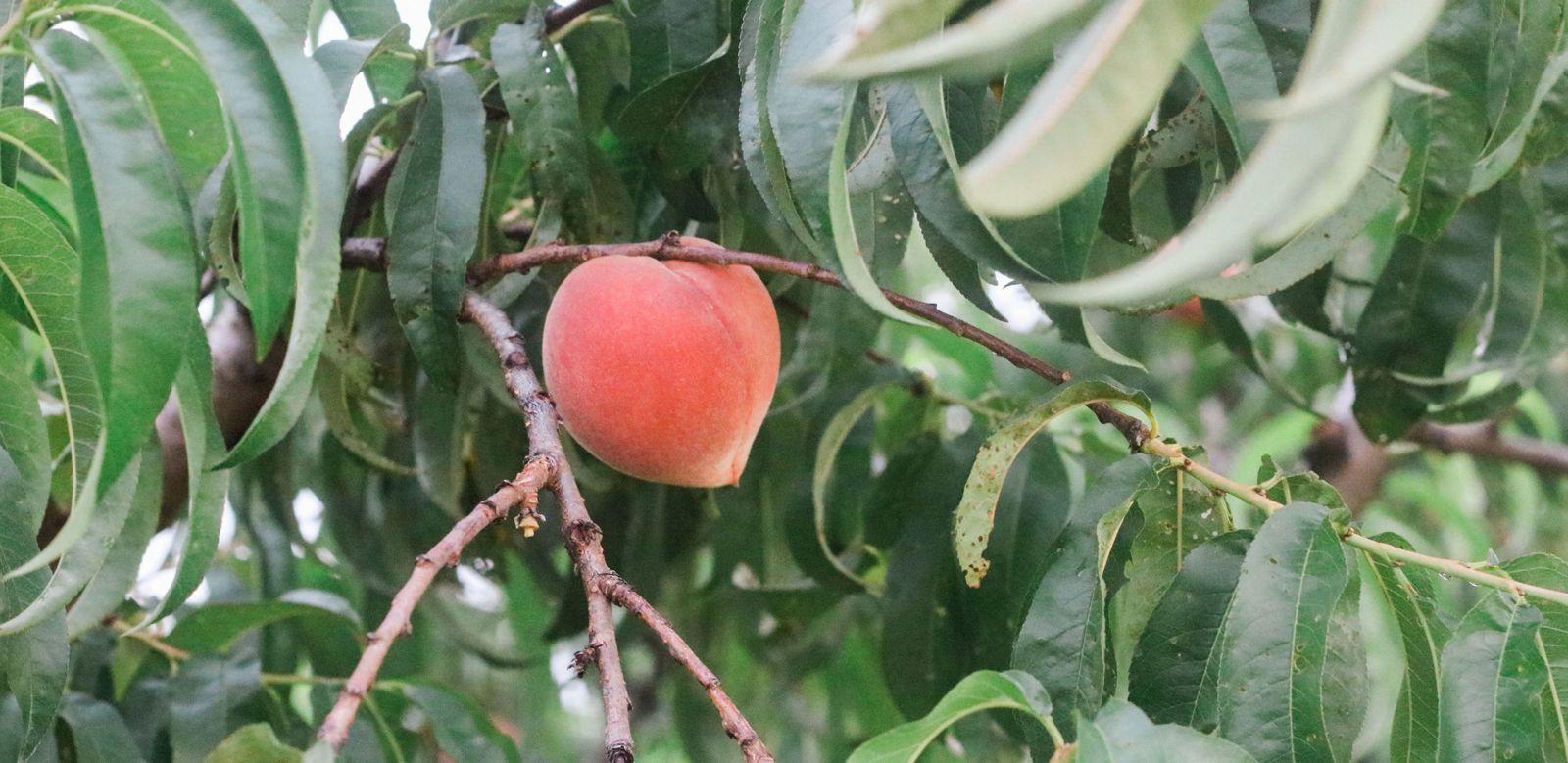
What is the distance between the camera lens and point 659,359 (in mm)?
765

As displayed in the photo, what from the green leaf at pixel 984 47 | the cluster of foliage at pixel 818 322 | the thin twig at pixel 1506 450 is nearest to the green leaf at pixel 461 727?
the cluster of foliage at pixel 818 322

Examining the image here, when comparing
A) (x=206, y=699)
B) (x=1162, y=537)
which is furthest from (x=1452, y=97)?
(x=206, y=699)

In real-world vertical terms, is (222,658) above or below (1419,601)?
below

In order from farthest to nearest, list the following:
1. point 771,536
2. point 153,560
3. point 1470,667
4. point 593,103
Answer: point 153,560
point 771,536
point 593,103
point 1470,667

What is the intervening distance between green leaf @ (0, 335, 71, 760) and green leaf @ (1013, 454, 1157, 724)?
0.50 metres

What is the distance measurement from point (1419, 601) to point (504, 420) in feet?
2.34

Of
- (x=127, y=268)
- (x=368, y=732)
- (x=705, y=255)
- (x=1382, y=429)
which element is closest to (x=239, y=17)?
(x=127, y=268)

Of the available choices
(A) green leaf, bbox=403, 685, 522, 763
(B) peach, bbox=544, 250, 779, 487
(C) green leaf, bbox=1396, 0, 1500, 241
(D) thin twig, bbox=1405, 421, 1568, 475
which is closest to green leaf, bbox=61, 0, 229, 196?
(B) peach, bbox=544, 250, 779, 487

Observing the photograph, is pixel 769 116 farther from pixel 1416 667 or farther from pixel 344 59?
pixel 1416 667

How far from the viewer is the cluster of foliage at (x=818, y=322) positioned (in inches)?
20.6

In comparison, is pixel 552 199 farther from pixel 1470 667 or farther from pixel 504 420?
pixel 1470 667

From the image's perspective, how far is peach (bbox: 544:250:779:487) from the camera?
2.50ft

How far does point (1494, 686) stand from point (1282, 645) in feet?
0.35

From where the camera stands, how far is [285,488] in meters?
1.20
